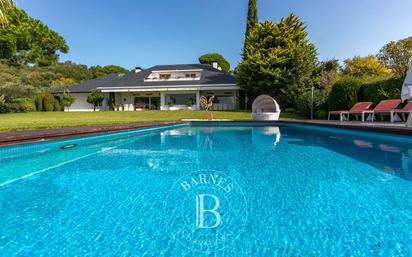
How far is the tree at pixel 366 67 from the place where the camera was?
99.5ft

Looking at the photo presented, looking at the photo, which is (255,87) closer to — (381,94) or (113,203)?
(381,94)

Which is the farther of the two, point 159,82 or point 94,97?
point 159,82

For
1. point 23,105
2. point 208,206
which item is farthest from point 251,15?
point 208,206

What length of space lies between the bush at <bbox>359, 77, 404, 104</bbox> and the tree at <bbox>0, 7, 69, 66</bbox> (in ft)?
136

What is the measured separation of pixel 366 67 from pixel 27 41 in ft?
167

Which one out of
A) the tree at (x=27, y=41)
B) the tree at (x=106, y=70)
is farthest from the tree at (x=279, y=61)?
the tree at (x=106, y=70)

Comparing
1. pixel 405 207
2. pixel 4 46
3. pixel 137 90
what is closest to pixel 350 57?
pixel 137 90

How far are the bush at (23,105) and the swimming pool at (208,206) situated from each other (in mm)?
24192
